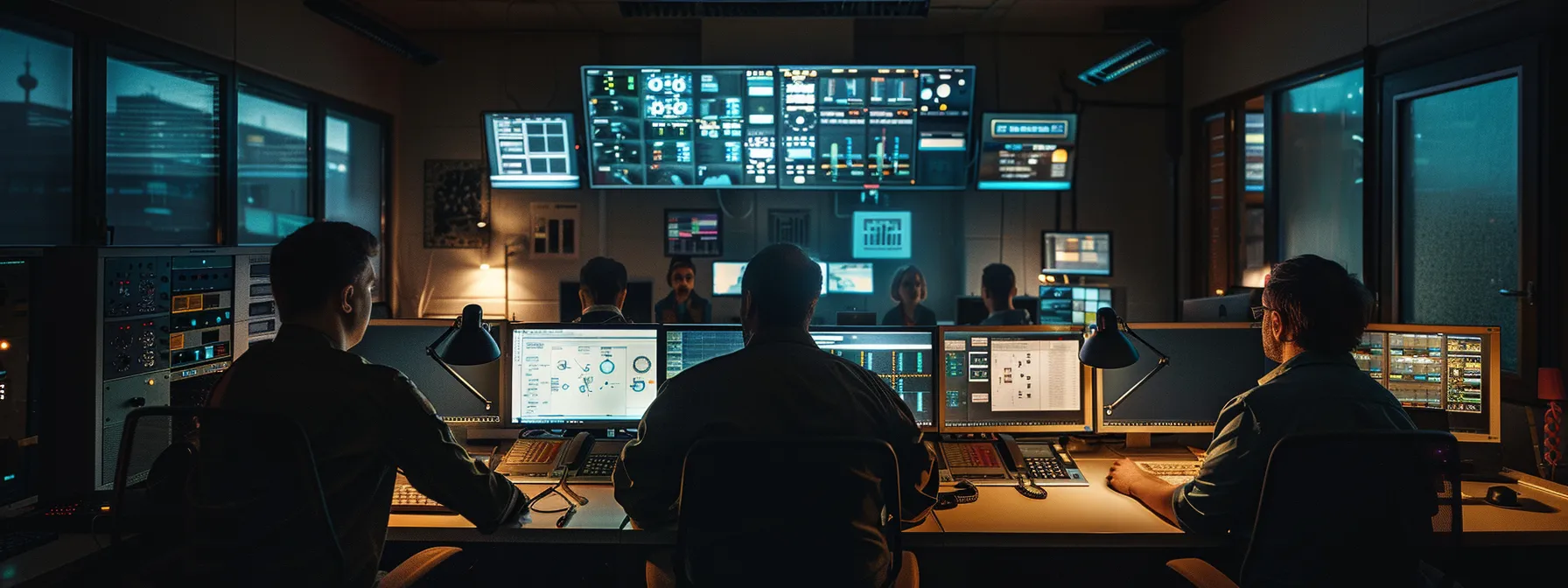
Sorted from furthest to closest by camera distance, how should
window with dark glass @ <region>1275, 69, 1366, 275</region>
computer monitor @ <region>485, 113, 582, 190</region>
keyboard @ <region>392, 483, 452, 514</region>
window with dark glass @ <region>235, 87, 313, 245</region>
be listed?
computer monitor @ <region>485, 113, 582, 190</region>, window with dark glass @ <region>235, 87, 313, 245</region>, window with dark glass @ <region>1275, 69, 1366, 275</region>, keyboard @ <region>392, 483, 452, 514</region>

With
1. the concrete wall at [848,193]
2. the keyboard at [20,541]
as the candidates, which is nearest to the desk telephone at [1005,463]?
the keyboard at [20,541]

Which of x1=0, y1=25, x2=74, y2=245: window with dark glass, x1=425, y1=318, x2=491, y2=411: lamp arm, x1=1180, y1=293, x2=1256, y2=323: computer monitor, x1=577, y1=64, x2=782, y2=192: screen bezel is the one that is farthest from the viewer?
x1=577, y1=64, x2=782, y2=192: screen bezel

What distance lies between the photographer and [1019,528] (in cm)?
208

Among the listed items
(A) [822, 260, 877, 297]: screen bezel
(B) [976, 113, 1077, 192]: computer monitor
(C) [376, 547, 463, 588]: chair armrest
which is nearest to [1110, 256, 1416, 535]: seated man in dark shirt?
(C) [376, 547, 463, 588]: chair armrest

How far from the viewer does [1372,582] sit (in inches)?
66.0

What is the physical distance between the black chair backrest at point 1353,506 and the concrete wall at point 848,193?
4.12 meters

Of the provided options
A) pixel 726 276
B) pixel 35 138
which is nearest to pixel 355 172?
pixel 35 138

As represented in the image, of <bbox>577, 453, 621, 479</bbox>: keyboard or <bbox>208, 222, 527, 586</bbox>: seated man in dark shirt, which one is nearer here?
<bbox>208, 222, 527, 586</bbox>: seated man in dark shirt

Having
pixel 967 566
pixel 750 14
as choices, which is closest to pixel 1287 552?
pixel 967 566

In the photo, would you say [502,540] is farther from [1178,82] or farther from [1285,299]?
[1178,82]

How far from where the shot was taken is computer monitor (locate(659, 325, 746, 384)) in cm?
262

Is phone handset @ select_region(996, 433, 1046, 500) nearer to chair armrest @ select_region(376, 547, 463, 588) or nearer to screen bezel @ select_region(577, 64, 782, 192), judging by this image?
chair armrest @ select_region(376, 547, 463, 588)

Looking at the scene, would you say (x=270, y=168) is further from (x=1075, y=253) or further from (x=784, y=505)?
(x=1075, y=253)

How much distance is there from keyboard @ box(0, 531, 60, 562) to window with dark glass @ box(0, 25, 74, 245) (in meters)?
1.76
